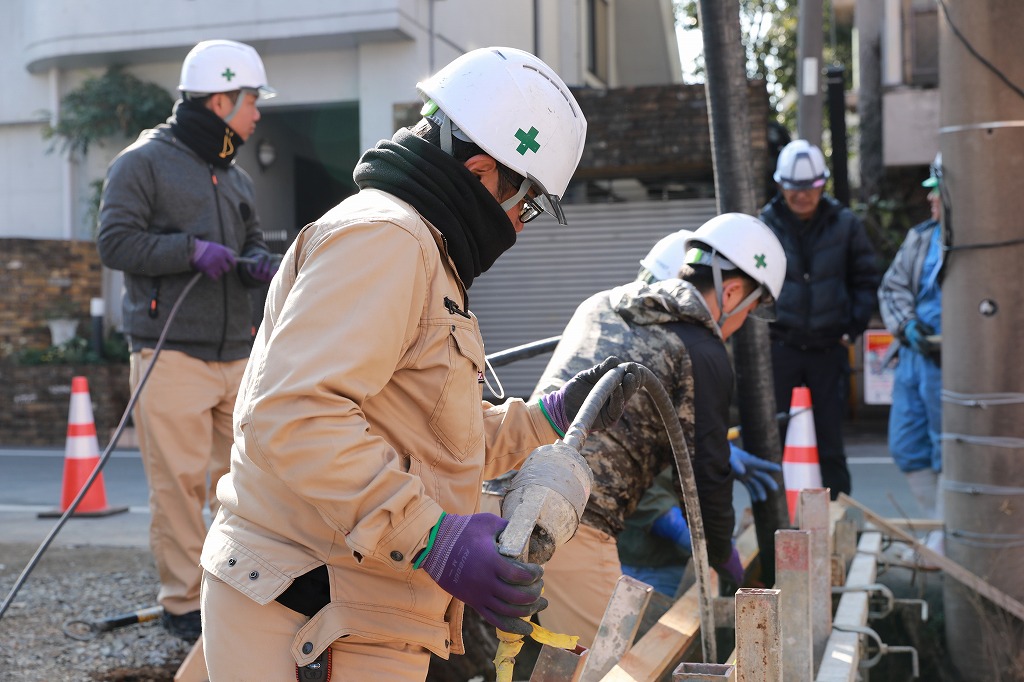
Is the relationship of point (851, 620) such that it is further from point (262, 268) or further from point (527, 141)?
point (262, 268)

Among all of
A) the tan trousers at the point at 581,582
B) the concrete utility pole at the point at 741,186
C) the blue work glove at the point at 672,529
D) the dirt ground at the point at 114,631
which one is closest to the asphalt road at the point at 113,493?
the dirt ground at the point at 114,631

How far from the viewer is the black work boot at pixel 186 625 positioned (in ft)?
14.2

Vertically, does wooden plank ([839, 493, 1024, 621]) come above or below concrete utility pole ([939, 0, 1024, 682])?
below

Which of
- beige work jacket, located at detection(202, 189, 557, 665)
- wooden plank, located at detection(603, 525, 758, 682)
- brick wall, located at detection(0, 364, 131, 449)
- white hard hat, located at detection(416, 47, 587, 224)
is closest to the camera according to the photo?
beige work jacket, located at detection(202, 189, 557, 665)

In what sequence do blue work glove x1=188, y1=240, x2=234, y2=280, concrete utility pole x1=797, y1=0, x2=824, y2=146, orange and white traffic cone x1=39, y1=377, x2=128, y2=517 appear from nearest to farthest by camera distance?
1. blue work glove x1=188, y1=240, x2=234, y2=280
2. orange and white traffic cone x1=39, y1=377, x2=128, y2=517
3. concrete utility pole x1=797, y1=0, x2=824, y2=146

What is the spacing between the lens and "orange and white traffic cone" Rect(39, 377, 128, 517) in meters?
7.11

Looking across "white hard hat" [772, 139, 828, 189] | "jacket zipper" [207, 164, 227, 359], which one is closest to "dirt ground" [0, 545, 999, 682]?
"jacket zipper" [207, 164, 227, 359]

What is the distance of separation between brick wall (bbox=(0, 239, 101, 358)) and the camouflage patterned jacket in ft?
36.9

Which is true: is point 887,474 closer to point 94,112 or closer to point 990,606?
point 990,606

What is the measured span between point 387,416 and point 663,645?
145 cm

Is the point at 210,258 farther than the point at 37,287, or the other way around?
the point at 37,287

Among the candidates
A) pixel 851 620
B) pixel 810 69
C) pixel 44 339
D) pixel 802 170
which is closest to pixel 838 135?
pixel 810 69

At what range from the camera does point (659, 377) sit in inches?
136

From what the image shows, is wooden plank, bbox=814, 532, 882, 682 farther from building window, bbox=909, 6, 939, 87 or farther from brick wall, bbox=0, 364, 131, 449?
building window, bbox=909, 6, 939, 87
